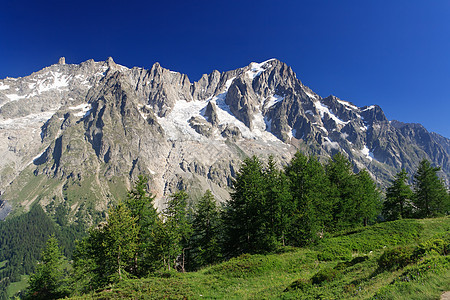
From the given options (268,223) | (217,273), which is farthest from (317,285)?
(268,223)

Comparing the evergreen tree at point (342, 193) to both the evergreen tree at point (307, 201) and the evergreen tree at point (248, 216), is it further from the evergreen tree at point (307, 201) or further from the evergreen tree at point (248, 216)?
the evergreen tree at point (248, 216)

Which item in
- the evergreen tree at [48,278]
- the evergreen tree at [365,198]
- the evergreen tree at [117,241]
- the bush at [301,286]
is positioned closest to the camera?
the bush at [301,286]

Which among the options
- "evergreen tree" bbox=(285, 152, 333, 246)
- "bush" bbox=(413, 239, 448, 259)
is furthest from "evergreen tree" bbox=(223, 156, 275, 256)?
"bush" bbox=(413, 239, 448, 259)

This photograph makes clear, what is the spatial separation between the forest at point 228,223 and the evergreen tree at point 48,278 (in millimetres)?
142

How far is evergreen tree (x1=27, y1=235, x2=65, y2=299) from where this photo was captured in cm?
3700

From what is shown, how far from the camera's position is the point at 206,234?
3831 cm

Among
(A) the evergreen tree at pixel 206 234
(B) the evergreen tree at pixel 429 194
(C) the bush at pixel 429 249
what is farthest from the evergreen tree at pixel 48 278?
(B) the evergreen tree at pixel 429 194

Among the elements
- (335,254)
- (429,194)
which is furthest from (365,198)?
(335,254)

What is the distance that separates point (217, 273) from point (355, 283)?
14.5m

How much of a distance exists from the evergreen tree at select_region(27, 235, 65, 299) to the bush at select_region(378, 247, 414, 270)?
46916mm

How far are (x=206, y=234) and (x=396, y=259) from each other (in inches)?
1190

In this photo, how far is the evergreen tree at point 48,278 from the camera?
1457 inches

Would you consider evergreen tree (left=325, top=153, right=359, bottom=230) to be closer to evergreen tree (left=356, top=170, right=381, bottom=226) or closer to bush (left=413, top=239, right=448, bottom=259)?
evergreen tree (left=356, top=170, right=381, bottom=226)

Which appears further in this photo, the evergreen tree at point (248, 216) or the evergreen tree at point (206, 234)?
the evergreen tree at point (206, 234)
